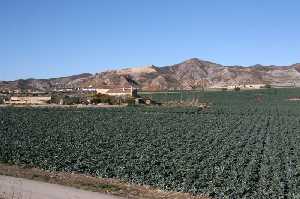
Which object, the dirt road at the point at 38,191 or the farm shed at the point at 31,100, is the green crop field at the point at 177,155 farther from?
the farm shed at the point at 31,100

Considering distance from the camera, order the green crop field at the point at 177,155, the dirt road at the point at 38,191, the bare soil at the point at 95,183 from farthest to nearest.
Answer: the green crop field at the point at 177,155 → the bare soil at the point at 95,183 → the dirt road at the point at 38,191

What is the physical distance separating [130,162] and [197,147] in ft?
22.7

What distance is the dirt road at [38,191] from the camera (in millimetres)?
16078

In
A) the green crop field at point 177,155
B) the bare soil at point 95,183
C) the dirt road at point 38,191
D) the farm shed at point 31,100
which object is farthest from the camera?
the farm shed at point 31,100

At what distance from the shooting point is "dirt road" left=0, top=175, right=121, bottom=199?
16078 millimetres

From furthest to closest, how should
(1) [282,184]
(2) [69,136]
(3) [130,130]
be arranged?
1. (3) [130,130]
2. (2) [69,136]
3. (1) [282,184]

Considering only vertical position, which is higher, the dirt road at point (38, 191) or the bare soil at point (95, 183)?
the dirt road at point (38, 191)

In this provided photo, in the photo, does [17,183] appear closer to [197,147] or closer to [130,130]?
[197,147]

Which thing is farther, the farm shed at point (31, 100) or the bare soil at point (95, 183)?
the farm shed at point (31, 100)

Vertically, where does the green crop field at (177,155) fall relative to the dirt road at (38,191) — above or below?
below

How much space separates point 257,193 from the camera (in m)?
17.8

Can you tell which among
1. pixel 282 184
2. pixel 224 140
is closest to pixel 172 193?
pixel 282 184

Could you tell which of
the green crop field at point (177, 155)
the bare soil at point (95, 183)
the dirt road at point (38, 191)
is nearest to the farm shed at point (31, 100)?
the green crop field at point (177, 155)

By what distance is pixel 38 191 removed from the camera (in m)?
16.9
